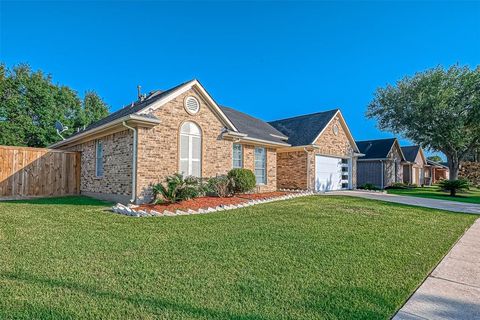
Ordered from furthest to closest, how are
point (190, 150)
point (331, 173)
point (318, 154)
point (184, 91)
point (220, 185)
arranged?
point (331, 173) → point (318, 154) → point (220, 185) → point (190, 150) → point (184, 91)

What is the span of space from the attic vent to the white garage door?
9.66 meters

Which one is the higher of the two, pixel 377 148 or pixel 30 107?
pixel 30 107

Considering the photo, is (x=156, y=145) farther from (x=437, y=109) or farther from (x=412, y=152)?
(x=412, y=152)

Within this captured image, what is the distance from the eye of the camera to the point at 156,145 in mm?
10297

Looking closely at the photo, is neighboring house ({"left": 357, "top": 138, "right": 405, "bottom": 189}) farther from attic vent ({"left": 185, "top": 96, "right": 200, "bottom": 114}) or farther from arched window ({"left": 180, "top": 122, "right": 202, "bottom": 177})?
attic vent ({"left": 185, "top": 96, "right": 200, "bottom": 114})

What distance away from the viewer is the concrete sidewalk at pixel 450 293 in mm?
2980

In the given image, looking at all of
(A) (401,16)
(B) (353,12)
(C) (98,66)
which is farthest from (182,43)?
(A) (401,16)

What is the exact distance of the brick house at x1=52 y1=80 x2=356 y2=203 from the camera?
992cm

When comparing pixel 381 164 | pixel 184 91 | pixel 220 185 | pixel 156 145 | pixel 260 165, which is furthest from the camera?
pixel 381 164

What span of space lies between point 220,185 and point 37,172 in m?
8.87

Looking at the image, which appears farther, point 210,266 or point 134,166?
point 134,166

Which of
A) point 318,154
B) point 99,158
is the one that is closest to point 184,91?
point 99,158

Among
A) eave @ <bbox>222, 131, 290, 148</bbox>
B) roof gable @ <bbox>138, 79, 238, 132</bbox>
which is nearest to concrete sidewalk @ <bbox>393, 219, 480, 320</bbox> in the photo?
eave @ <bbox>222, 131, 290, 148</bbox>

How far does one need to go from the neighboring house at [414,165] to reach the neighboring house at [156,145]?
25683 millimetres
